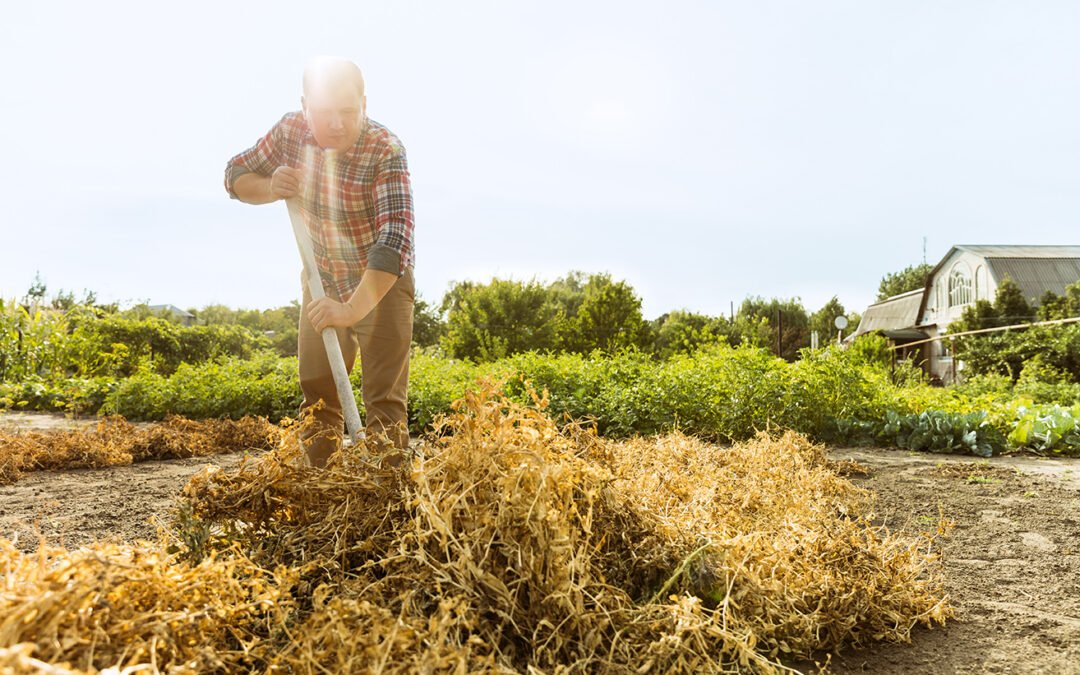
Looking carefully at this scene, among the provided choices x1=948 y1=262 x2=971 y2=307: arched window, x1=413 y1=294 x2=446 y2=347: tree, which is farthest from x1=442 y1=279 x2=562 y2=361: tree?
x1=948 y1=262 x2=971 y2=307: arched window

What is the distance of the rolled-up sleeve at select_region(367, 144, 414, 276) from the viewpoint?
253 centimetres

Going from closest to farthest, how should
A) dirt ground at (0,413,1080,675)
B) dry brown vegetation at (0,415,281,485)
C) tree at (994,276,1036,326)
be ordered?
dirt ground at (0,413,1080,675)
dry brown vegetation at (0,415,281,485)
tree at (994,276,1036,326)

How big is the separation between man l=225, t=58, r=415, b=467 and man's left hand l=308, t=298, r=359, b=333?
2 cm

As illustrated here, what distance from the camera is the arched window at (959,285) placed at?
30.6 m

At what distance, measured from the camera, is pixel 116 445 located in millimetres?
5488

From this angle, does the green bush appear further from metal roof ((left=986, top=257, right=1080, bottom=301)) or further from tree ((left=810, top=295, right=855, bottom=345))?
tree ((left=810, top=295, right=855, bottom=345))

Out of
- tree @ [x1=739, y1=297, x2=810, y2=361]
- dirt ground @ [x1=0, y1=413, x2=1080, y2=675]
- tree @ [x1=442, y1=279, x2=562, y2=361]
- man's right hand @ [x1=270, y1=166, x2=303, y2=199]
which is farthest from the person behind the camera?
tree @ [x1=739, y1=297, x2=810, y2=361]

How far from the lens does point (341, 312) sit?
2.53 meters

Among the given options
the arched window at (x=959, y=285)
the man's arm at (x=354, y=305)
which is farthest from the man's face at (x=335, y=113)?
the arched window at (x=959, y=285)

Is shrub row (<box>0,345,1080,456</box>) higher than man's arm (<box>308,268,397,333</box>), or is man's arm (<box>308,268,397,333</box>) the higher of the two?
man's arm (<box>308,268,397,333</box>)

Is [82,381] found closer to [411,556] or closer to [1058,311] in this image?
[411,556]

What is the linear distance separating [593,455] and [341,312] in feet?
3.80

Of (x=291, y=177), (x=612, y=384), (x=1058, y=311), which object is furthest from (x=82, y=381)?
(x=1058, y=311)

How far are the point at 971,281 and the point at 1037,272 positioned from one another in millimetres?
2492
